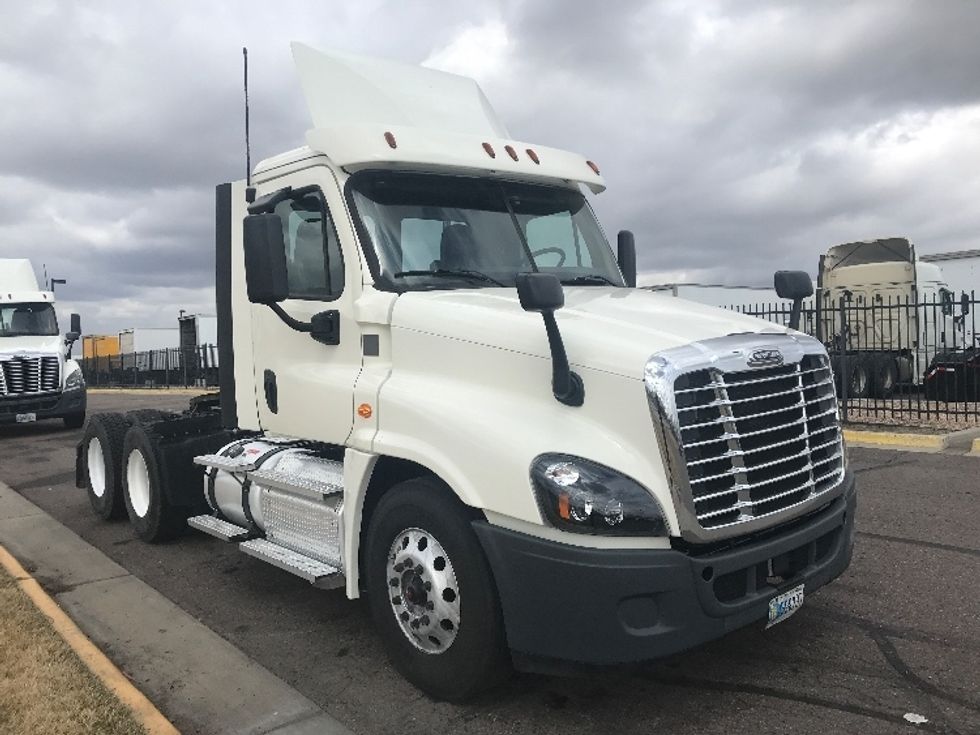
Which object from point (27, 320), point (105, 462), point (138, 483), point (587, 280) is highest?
point (27, 320)

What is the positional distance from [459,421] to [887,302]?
681 inches

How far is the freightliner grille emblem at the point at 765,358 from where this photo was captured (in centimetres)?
344

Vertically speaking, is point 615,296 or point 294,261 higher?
point 294,261

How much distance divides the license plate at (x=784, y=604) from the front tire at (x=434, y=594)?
1.16m

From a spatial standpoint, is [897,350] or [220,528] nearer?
[220,528]

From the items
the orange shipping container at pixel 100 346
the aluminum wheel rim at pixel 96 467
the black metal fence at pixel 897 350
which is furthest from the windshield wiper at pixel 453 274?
the orange shipping container at pixel 100 346

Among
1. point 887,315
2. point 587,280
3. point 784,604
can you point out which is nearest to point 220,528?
point 587,280

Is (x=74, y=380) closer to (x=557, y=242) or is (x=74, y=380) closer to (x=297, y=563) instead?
(x=297, y=563)

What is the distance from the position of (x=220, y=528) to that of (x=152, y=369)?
1386 inches

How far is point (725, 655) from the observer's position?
4.09 meters

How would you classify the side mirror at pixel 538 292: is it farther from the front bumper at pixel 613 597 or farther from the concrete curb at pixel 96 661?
the concrete curb at pixel 96 661

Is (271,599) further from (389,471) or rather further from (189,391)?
(189,391)

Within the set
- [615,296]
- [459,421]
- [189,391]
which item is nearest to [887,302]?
[615,296]

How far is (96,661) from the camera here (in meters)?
4.07
